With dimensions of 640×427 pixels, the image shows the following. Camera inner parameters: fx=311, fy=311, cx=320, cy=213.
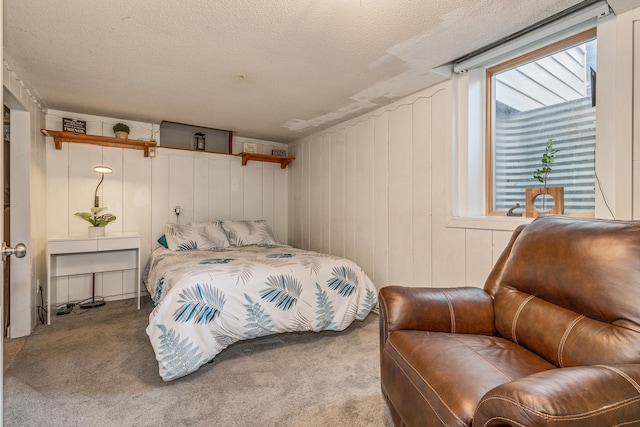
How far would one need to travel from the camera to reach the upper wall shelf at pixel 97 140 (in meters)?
3.18

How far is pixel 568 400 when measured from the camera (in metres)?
0.73

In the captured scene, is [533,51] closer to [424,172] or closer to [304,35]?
[424,172]

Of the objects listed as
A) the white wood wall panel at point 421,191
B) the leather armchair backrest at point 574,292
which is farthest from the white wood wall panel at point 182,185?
the leather armchair backrest at point 574,292

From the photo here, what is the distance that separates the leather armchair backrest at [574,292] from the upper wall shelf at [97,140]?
148 inches

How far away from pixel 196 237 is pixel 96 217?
3.32ft

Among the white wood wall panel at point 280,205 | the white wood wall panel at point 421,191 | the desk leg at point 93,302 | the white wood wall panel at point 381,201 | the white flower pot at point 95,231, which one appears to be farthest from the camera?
the white wood wall panel at point 280,205

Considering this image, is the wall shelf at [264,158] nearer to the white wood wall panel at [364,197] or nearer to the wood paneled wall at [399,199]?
the wood paneled wall at [399,199]

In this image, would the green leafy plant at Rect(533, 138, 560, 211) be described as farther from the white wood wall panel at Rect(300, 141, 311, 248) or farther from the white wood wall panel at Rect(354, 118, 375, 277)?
the white wood wall panel at Rect(300, 141, 311, 248)

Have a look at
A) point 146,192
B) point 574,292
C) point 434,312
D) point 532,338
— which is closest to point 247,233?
point 146,192

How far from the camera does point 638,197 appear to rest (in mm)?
1554

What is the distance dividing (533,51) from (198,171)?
147 inches

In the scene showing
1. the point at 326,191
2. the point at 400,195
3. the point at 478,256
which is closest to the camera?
the point at 478,256

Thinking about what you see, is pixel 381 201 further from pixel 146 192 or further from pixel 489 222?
pixel 146 192

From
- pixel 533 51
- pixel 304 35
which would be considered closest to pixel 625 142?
pixel 533 51
